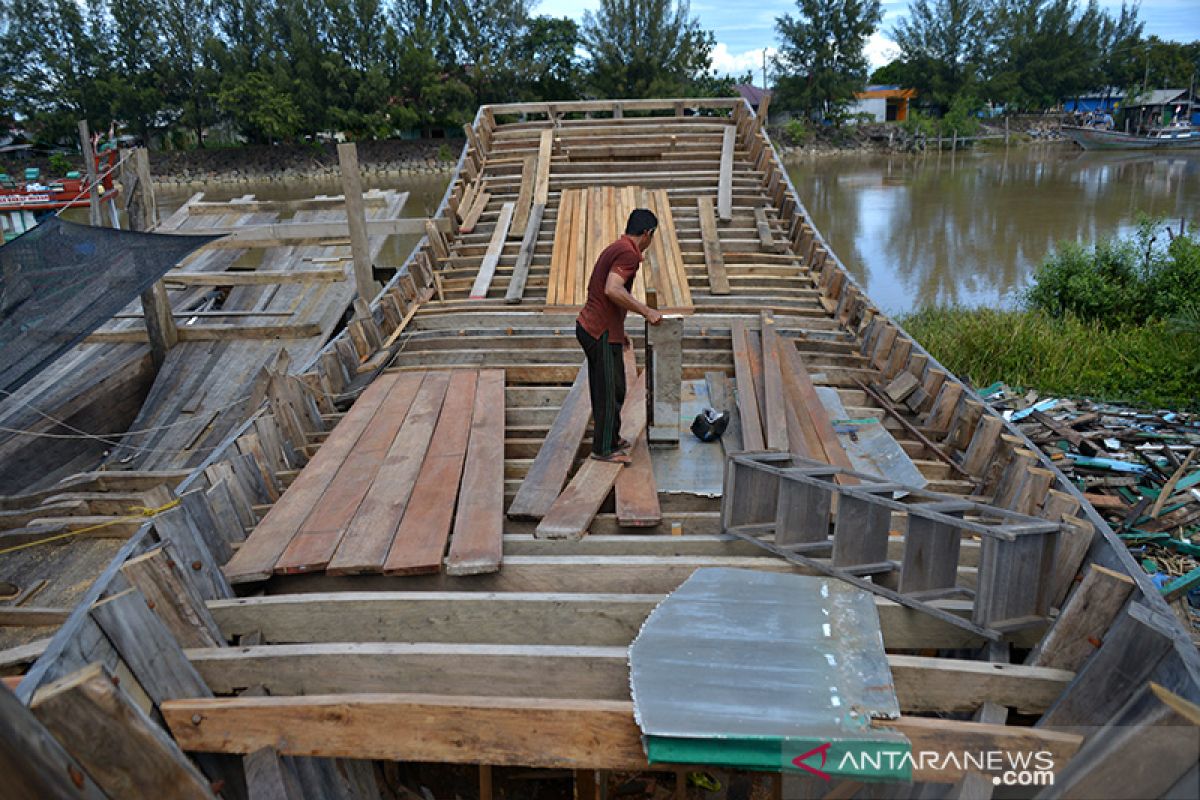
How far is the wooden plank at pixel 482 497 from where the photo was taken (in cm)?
362

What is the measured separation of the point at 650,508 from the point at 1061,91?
68399 mm

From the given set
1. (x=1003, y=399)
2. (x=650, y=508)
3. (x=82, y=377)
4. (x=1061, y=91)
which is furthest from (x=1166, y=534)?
(x=1061, y=91)

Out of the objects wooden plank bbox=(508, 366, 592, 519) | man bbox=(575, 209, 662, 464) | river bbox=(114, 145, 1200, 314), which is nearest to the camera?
wooden plank bbox=(508, 366, 592, 519)

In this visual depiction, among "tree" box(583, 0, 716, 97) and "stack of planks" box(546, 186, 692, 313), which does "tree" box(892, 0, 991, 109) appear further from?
"stack of planks" box(546, 186, 692, 313)

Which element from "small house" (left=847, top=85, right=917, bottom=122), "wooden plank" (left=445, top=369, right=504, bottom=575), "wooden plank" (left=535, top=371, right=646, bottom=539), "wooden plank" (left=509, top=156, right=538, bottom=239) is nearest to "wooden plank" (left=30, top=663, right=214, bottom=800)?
"wooden plank" (left=445, top=369, right=504, bottom=575)

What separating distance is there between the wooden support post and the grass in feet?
24.5

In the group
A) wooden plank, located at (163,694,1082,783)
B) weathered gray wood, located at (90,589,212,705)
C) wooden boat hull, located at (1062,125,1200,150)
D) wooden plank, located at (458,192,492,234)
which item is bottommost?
wooden plank, located at (163,694,1082,783)

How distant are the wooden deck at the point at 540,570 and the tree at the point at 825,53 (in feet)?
177

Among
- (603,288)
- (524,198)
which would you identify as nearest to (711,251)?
(524,198)

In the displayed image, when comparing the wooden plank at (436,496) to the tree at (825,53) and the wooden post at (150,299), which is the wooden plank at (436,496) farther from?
the tree at (825,53)

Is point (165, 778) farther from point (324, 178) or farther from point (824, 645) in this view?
point (324, 178)

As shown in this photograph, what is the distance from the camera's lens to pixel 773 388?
541 centimetres

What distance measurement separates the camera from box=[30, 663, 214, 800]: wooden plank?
235 centimetres

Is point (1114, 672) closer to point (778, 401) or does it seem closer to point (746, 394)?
point (778, 401)
